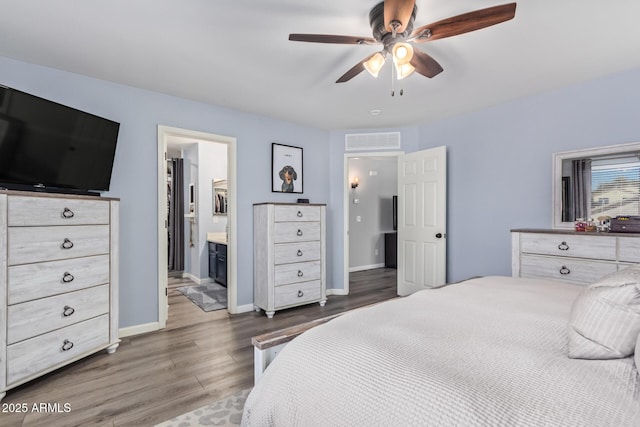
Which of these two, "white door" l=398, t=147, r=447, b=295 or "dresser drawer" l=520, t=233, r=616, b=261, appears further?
"white door" l=398, t=147, r=447, b=295

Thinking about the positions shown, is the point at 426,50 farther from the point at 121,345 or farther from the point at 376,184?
the point at 376,184

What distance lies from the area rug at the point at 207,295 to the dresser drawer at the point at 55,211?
71.3 inches

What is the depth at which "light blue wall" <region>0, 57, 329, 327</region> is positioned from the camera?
8.63ft

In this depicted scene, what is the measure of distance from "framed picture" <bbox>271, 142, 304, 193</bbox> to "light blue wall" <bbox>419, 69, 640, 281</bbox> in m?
1.75

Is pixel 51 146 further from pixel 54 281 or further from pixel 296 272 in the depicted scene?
pixel 296 272

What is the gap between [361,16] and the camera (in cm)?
189

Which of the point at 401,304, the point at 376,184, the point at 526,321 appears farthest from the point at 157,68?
the point at 376,184

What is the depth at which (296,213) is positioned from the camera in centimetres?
365

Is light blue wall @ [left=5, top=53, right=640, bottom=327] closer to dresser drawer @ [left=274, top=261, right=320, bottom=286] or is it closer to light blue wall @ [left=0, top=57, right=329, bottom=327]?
light blue wall @ [left=0, top=57, right=329, bottom=327]

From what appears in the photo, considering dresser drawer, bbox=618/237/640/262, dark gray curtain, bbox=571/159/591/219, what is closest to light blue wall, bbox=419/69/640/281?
dark gray curtain, bbox=571/159/591/219

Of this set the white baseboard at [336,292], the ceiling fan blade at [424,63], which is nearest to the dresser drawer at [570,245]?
the ceiling fan blade at [424,63]

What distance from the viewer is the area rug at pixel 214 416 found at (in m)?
1.68

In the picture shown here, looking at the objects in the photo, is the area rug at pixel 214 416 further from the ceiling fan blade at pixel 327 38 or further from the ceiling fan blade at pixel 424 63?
the ceiling fan blade at pixel 424 63

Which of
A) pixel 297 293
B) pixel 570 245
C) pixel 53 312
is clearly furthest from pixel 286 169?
pixel 570 245
